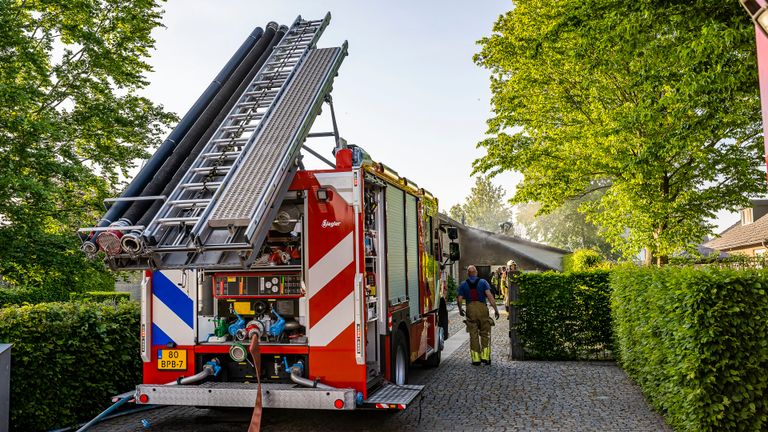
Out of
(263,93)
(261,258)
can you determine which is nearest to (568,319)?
(261,258)

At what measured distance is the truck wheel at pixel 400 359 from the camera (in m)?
7.78

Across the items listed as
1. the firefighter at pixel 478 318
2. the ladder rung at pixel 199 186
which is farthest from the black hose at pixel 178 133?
the firefighter at pixel 478 318

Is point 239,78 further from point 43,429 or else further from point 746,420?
point 746,420

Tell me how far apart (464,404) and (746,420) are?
369 centimetres

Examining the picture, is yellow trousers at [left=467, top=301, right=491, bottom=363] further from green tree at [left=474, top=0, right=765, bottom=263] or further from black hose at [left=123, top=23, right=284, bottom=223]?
black hose at [left=123, top=23, right=284, bottom=223]

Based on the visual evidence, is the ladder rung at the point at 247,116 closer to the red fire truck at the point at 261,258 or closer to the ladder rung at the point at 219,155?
the red fire truck at the point at 261,258

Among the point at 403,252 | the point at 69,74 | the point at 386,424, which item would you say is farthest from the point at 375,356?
the point at 69,74

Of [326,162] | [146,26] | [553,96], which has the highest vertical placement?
[146,26]

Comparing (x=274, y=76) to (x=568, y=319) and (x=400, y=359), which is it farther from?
(x=568, y=319)

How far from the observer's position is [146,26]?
19.9 metres

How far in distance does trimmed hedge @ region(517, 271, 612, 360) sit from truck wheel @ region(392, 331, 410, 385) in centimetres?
503

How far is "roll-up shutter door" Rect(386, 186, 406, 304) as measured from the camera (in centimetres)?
786

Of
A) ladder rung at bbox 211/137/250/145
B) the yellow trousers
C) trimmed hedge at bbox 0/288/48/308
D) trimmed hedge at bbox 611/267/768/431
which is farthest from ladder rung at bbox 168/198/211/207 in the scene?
trimmed hedge at bbox 0/288/48/308

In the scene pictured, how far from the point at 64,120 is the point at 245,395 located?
14.6 metres
